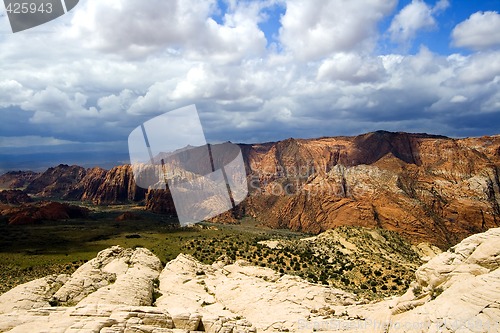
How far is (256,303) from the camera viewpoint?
32.4m

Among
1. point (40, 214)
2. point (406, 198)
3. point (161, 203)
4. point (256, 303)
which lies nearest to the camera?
point (256, 303)

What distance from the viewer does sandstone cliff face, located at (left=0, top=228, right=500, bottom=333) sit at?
61.2 feet

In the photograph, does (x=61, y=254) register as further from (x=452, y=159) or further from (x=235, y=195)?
(x=452, y=159)

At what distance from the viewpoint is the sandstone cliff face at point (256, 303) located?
18656 mm

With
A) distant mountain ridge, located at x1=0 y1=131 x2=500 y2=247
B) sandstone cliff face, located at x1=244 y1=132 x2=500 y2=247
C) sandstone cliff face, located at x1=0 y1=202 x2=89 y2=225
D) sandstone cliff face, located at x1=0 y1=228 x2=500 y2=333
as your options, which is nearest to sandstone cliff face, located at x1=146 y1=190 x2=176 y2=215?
sandstone cliff face, located at x1=0 y1=202 x2=89 y2=225

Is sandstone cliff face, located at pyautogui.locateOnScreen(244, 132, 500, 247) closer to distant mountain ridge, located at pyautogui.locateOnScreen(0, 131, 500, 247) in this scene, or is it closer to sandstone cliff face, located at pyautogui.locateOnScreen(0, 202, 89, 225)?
distant mountain ridge, located at pyautogui.locateOnScreen(0, 131, 500, 247)

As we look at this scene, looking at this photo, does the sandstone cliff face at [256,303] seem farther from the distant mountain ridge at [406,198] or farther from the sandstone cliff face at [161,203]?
the sandstone cliff face at [161,203]

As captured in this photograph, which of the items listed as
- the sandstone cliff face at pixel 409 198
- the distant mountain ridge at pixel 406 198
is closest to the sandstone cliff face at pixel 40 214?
the distant mountain ridge at pixel 406 198

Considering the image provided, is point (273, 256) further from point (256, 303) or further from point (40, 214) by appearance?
point (40, 214)

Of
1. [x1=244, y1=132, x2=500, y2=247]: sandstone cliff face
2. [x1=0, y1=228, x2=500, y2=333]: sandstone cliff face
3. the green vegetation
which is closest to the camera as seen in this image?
[x1=0, y1=228, x2=500, y2=333]: sandstone cliff face

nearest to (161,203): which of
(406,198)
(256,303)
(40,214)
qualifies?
(40,214)

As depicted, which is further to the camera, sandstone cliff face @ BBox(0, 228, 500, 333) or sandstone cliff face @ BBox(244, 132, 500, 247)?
sandstone cliff face @ BBox(244, 132, 500, 247)

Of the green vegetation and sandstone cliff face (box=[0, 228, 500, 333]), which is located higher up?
sandstone cliff face (box=[0, 228, 500, 333])

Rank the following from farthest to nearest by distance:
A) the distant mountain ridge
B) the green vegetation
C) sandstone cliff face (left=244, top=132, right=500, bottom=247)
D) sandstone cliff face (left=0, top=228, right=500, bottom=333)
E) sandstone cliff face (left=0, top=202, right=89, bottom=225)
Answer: sandstone cliff face (left=0, top=202, right=89, bottom=225) < the distant mountain ridge < sandstone cliff face (left=244, top=132, right=500, bottom=247) < the green vegetation < sandstone cliff face (left=0, top=228, right=500, bottom=333)
